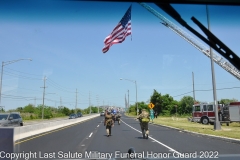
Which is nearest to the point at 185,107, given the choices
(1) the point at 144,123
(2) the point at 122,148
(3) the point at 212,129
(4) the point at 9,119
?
(3) the point at 212,129

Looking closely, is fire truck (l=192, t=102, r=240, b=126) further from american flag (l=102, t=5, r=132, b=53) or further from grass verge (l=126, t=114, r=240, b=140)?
american flag (l=102, t=5, r=132, b=53)

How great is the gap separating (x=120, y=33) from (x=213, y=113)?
92.3 ft

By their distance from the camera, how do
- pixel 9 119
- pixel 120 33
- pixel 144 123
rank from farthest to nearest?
pixel 9 119, pixel 144 123, pixel 120 33

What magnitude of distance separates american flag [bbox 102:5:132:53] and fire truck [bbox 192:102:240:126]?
24.3 meters

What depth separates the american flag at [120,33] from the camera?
7816mm

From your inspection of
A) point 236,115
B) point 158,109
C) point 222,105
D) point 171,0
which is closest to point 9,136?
point 171,0

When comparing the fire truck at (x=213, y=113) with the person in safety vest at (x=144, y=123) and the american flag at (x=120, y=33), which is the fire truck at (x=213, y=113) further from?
the american flag at (x=120, y=33)

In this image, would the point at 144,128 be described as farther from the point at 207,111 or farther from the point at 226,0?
the point at 207,111

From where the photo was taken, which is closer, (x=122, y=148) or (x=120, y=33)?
(x=120, y=33)

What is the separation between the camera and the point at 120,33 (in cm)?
942

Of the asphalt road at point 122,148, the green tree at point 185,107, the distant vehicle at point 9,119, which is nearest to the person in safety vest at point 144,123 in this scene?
the asphalt road at point 122,148

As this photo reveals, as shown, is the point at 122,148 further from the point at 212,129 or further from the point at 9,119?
the point at 212,129

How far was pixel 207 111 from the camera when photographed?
35.7m

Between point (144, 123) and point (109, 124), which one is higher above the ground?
point (144, 123)
